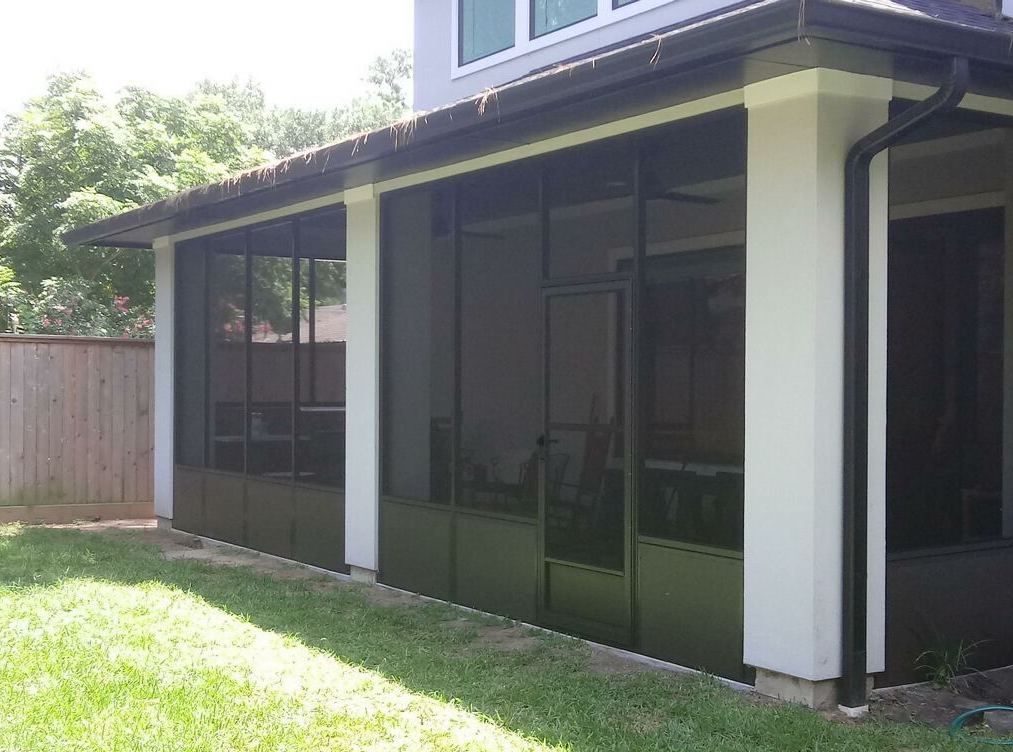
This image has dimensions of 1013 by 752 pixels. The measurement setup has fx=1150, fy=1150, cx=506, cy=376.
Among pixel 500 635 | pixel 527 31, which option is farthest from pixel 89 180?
pixel 500 635

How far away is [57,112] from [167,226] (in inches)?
285

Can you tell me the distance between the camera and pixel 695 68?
4.73 meters

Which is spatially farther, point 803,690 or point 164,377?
point 164,377

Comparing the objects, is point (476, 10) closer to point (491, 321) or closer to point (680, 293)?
point (491, 321)

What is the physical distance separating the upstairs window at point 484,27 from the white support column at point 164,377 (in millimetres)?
3528

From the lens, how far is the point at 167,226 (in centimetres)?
1035

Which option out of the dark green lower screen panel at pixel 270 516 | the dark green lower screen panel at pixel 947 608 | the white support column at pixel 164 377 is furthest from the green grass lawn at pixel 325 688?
the white support column at pixel 164 377

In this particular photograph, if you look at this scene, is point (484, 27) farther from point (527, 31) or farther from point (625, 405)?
point (625, 405)

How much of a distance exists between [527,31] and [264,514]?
14.3 ft

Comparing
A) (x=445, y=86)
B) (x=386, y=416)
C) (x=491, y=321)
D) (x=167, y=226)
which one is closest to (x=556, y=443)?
(x=491, y=321)

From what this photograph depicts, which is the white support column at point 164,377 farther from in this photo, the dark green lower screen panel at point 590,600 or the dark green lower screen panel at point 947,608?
the dark green lower screen panel at point 947,608

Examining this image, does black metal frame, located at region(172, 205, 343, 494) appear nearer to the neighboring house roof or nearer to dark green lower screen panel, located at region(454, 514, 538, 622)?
the neighboring house roof

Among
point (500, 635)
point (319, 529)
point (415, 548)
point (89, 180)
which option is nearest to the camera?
point (500, 635)

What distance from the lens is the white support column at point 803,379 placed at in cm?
489
